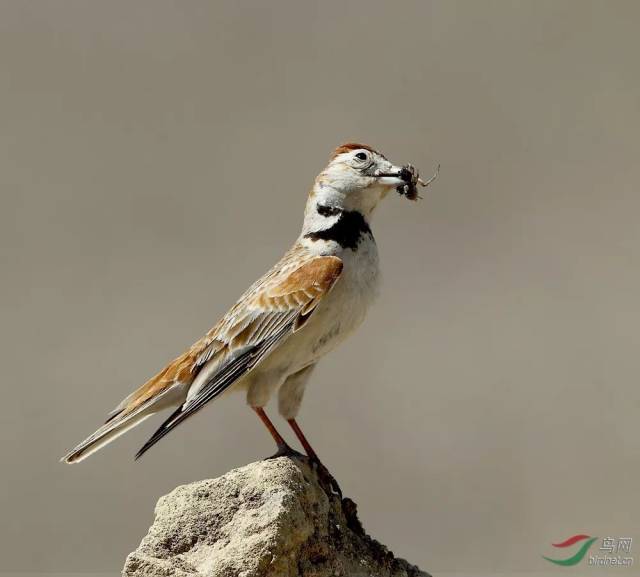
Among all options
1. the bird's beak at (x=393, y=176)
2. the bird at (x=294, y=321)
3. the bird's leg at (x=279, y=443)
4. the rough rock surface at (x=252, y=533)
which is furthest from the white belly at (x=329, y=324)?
the rough rock surface at (x=252, y=533)

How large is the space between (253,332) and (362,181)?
3.57 ft

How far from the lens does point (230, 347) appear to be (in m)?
6.61

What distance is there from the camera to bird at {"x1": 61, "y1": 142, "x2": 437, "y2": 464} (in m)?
6.54

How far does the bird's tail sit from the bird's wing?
0.92 feet

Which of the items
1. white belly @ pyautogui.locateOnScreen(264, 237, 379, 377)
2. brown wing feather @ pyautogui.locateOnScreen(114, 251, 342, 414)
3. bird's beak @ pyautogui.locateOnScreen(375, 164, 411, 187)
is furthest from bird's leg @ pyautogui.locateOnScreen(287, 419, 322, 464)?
bird's beak @ pyautogui.locateOnScreen(375, 164, 411, 187)

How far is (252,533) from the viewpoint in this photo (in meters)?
5.49

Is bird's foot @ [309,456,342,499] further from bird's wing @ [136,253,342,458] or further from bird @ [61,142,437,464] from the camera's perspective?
bird's wing @ [136,253,342,458]

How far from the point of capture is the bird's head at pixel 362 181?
22.7ft

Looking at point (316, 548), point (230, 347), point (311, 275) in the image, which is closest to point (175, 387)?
point (230, 347)

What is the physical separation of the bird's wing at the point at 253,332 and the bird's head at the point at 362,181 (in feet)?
1.36

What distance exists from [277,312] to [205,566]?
1.64 m

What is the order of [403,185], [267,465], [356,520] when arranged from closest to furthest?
[267,465] < [356,520] < [403,185]

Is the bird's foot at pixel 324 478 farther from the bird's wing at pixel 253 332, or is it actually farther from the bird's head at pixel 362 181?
the bird's head at pixel 362 181

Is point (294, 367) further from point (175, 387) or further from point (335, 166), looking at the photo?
point (335, 166)
